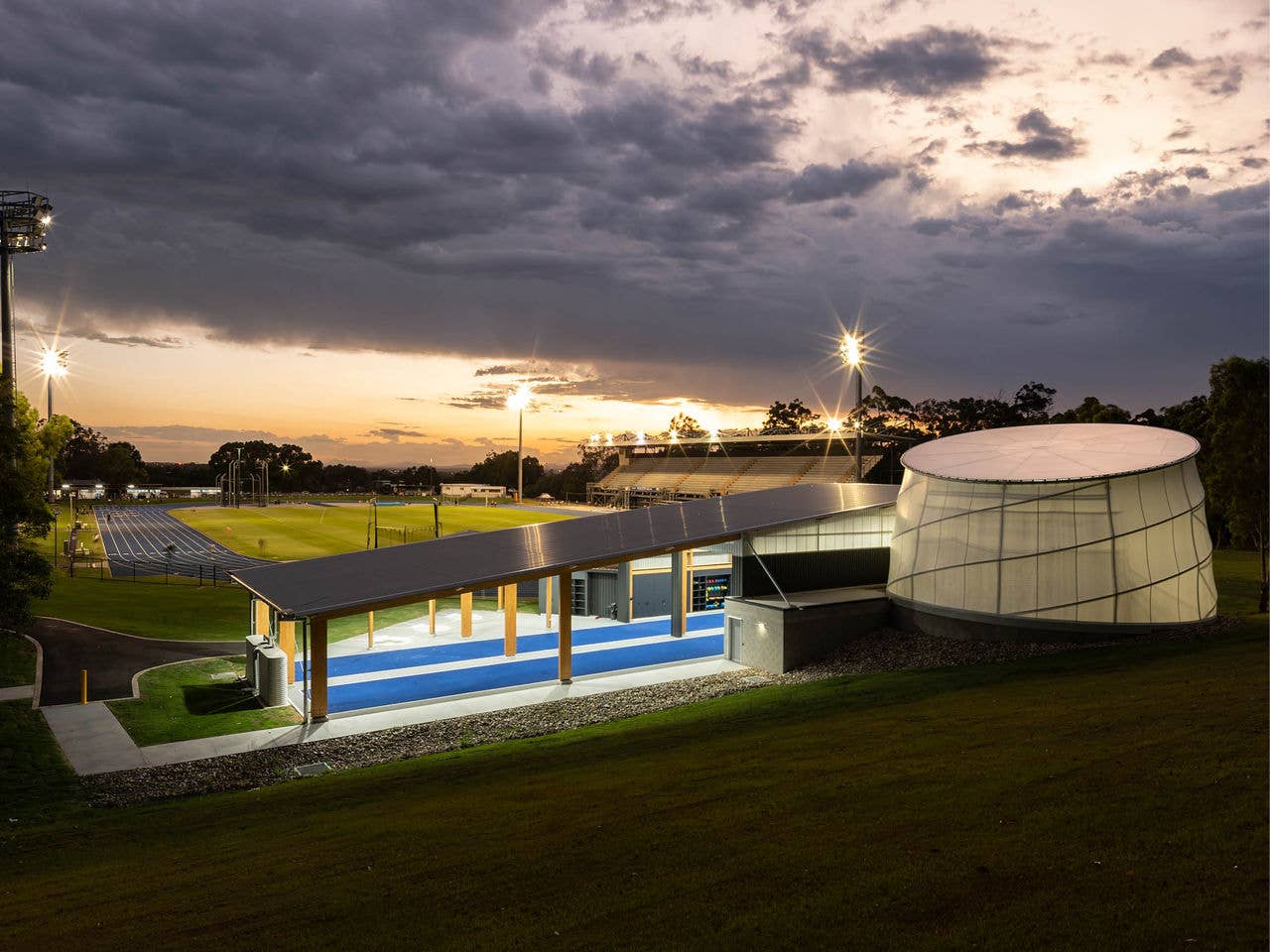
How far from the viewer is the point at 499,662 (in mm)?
25297

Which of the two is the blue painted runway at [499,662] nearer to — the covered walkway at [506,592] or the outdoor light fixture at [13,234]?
the covered walkway at [506,592]

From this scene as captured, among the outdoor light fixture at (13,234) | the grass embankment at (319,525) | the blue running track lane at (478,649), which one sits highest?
the outdoor light fixture at (13,234)

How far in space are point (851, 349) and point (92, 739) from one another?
24.1 metres

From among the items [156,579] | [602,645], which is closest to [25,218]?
[156,579]

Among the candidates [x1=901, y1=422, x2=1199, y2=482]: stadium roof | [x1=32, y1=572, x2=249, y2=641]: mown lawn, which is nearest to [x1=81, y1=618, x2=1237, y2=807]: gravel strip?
[x1=901, y1=422, x2=1199, y2=482]: stadium roof

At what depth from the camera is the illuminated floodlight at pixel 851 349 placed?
27.7m

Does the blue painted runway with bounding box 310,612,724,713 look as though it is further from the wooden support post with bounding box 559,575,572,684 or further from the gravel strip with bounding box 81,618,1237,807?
the gravel strip with bounding box 81,618,1237,807

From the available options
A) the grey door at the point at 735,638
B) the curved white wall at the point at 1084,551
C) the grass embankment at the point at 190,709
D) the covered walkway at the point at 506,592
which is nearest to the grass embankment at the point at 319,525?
the covered walkway at the point at 506,592

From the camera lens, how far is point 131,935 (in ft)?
24.8

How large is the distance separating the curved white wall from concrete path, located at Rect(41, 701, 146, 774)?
20.4 meters

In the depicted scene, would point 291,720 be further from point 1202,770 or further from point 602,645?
point 1202,770

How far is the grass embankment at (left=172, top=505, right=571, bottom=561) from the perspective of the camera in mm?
60062

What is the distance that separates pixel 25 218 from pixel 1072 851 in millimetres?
38567

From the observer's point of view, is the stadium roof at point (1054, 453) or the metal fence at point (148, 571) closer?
the stadium roof at point (1054, 453)
